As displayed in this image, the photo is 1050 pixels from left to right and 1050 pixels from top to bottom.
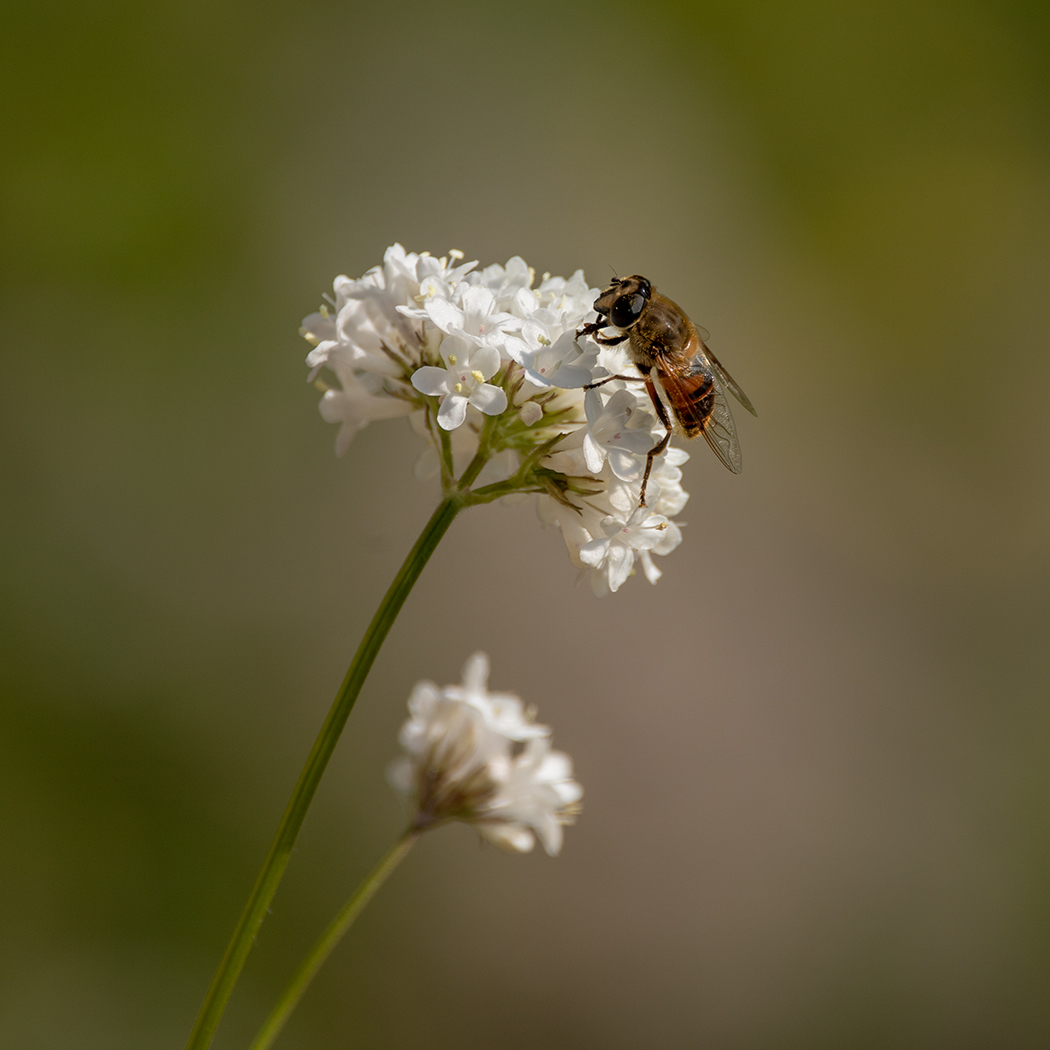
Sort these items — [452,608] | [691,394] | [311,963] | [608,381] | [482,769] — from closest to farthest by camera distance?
[311,963] < [608,381] < [691,394] < [482,769] < [452,608]

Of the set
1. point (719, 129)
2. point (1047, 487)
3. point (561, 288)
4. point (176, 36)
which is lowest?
point (561, 288)

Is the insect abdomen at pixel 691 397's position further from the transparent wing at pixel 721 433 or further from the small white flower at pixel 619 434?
the small white flower at pixel 619 434

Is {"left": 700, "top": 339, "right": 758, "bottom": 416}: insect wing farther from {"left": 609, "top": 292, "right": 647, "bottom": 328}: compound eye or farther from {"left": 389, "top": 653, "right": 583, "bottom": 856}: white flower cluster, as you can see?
{"left": 389, "top": 653, "right": 583, "bottom": 856}: white flower cluster

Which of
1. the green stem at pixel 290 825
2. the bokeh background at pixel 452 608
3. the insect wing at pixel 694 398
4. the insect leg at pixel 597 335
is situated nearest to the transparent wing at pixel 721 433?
the insect wing at pixel 694 398

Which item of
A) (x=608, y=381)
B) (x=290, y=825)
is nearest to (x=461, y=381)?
(x=608, y=381)

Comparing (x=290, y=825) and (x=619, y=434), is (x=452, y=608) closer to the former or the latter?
(x=619, y=434)

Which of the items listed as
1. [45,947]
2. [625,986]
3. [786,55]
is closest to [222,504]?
[45,947]

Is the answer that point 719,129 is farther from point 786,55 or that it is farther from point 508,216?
→ point 508,216
